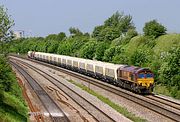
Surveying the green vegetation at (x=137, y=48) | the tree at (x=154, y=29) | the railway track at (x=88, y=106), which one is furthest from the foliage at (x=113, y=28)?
the railway track at (x=88, y=106)

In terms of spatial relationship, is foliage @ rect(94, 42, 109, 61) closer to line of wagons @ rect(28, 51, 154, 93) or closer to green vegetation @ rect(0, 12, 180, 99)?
green vegetation @ rect(0, 12, 180, 99)

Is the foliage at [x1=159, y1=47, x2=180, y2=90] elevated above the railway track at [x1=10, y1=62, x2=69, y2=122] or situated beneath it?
elevated above

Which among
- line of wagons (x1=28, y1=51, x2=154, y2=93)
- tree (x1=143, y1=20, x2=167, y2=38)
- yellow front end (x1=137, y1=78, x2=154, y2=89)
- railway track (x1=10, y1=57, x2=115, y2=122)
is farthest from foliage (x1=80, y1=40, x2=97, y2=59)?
yellow front end (x1=137, y1=78, x2=154, y2=89)

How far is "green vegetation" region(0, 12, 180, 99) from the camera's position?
46228mm

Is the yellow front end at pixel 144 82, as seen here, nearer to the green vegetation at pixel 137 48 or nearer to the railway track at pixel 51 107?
the green vegetation at pixel 137 48

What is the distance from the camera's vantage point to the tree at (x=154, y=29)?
267ft

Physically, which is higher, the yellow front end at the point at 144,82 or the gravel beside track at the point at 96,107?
the yellow front end at the point at 144,82

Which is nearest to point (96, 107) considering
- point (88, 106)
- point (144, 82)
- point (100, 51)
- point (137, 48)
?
point (88, 106)

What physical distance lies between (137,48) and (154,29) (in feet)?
42.0

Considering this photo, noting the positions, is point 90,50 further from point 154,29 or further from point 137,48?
Answer: point 137,48

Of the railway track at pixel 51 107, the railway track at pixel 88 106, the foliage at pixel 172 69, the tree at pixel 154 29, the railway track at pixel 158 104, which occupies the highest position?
the tree at pixel 154 29

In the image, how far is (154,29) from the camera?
81.9 meters

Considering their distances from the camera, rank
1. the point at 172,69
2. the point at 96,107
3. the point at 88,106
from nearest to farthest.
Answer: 1. the point at 96,107
2. the point at 88,106
3. the point at 172,69

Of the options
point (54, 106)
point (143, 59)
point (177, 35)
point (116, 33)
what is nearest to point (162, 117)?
point (54, 106)
